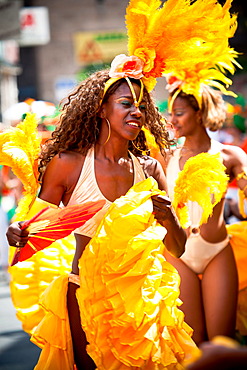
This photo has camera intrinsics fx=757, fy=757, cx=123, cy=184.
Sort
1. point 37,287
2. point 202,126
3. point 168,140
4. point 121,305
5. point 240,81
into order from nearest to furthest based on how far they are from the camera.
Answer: point 121,305 < point 168,140 < point 37,287 < point 202,126 < point 240,81

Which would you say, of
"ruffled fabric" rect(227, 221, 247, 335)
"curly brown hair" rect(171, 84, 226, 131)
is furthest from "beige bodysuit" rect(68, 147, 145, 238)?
"ruffled fabric" rect(227, 221, 247, 335)

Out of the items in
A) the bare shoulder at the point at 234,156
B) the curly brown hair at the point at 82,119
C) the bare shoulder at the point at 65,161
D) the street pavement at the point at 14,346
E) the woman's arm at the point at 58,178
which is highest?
the curly brown hair at the point at 82,119

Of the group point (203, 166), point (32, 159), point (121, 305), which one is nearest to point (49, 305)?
point (121, 305)

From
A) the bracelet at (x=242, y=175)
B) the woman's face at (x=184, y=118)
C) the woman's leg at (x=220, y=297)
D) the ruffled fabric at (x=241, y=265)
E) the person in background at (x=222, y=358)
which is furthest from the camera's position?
the ruffled fabric at (x=241, y=265)

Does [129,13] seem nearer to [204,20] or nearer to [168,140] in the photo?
[204,20]

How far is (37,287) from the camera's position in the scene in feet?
15.8

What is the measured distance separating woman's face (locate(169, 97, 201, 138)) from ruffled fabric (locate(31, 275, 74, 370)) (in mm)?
1827

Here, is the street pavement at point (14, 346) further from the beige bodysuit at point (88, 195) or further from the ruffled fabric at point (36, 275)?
the beige bodysuit at point (88, 195)

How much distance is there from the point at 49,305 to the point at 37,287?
1.10m

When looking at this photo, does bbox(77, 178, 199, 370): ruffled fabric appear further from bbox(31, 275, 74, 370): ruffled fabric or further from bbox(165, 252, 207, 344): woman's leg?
bbox(165, 252, 207, 344): woman's leg

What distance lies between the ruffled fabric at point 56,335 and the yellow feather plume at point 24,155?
1.44 feet

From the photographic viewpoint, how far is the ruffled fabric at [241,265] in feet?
18.0

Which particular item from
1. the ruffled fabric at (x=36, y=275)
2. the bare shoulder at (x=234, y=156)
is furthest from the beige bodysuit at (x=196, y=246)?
the ruffled fabric at (x=36, y=275)

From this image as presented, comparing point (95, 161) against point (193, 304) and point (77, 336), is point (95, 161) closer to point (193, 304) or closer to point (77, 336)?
point (77, 336)
